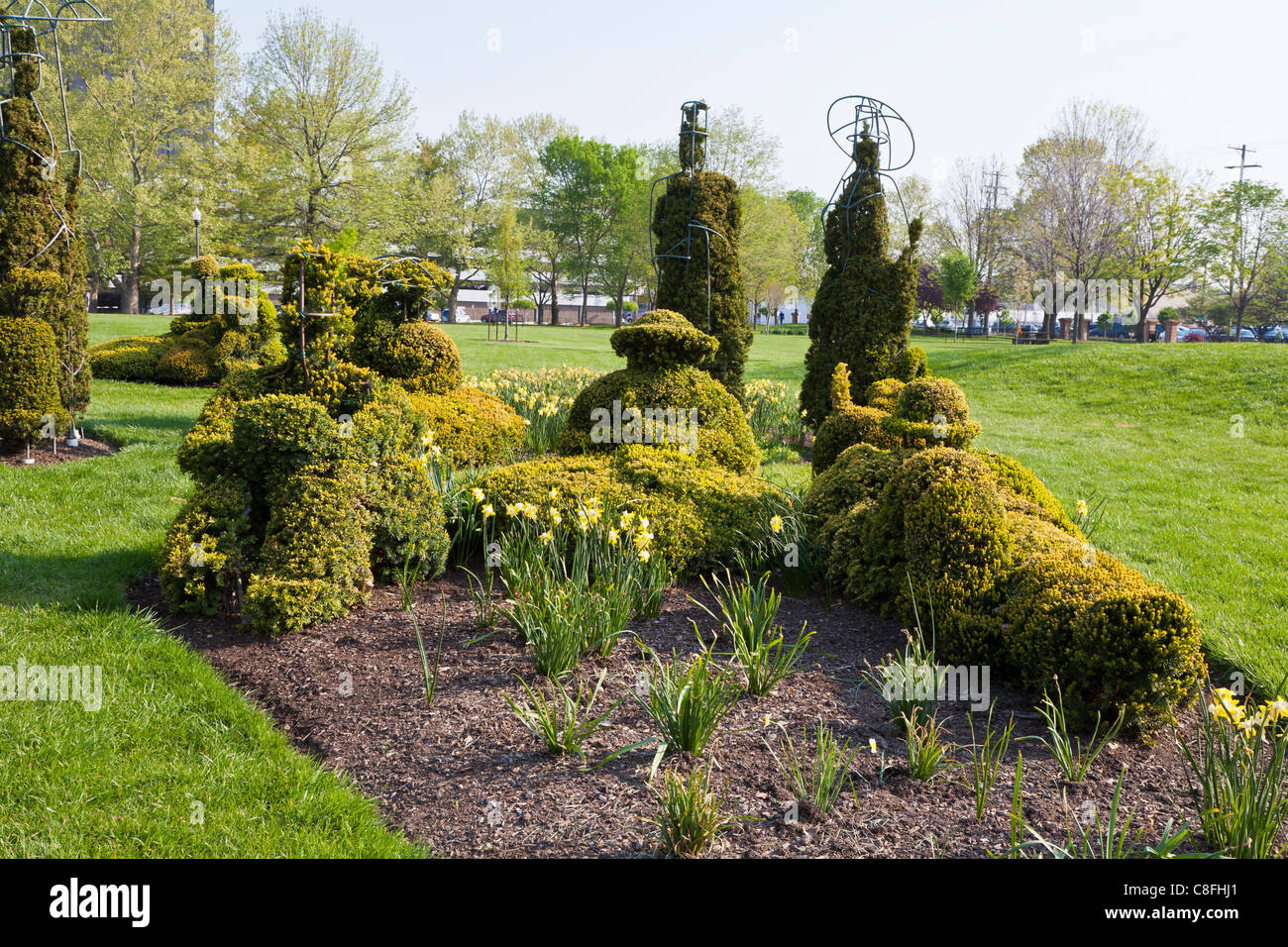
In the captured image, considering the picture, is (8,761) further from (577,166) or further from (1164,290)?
(577,166)

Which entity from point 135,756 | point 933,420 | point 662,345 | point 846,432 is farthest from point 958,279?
point 135,756

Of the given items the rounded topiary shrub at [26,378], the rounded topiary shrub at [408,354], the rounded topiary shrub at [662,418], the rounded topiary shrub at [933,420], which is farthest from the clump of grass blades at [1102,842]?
the rounded topiary shrub at [26,378]

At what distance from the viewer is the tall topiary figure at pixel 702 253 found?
10164mm

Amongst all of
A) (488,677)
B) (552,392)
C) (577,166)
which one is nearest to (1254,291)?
(577,166)

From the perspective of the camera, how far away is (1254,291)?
37.7 meters

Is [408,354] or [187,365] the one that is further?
[187,365]

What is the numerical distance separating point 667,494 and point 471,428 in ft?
11.6

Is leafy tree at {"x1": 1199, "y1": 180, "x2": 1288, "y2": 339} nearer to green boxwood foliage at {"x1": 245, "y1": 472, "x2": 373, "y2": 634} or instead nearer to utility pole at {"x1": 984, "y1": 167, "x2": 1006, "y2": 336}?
utility pole at {"x1": 984, "y1": 167, "x2": 1006, "y2": 336}

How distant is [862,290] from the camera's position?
9859 millimetres

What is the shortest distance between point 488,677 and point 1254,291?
45.5 metres

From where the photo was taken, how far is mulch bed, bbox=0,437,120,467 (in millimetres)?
8205

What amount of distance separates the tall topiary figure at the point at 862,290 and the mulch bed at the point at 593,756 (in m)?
5.64

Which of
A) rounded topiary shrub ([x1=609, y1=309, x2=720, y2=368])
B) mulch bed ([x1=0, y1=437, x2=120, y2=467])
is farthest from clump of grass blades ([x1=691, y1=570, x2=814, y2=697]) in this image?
mulch bed ([x1=0, y1=437, x2=120, y2=467])

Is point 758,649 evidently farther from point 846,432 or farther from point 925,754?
point 846,432
